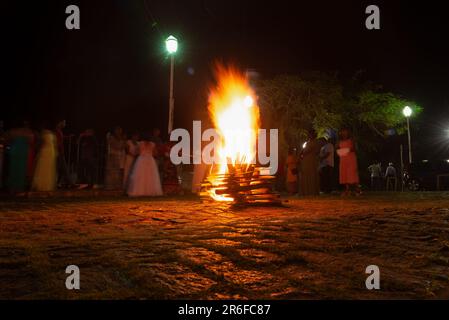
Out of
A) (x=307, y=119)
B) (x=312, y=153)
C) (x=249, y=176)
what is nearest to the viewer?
(x=249, y=176)

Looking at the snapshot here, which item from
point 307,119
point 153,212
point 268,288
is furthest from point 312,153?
point 307,119

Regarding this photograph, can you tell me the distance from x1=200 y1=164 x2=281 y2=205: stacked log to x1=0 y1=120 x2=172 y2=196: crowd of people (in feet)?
13.0

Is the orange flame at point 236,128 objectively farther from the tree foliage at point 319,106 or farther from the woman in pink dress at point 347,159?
the tree foliage at point 319,106

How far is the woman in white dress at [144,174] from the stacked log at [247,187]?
3.89 m

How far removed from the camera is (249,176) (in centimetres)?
786

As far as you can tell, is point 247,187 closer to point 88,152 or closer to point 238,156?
point 238,156

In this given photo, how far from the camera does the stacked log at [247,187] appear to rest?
774 cm

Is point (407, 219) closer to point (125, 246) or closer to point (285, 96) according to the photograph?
point (125, 246)

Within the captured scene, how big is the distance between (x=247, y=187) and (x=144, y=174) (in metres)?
4.61

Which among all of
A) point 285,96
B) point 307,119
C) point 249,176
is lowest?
point 249,176

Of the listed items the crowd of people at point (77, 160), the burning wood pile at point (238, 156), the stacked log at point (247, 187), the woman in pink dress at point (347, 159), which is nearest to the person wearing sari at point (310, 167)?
the woman in pink dress at point (347, 159)

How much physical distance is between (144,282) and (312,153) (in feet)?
29.1

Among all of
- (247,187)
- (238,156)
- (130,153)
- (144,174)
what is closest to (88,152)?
(130,153)

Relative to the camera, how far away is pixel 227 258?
10.9 feet
